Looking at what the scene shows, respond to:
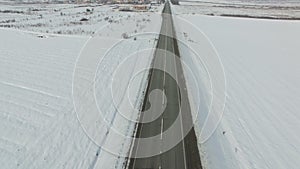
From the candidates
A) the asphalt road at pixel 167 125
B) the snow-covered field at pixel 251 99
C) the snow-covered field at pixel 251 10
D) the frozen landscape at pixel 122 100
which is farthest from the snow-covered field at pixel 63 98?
the snow-covered field at pixel 251 10

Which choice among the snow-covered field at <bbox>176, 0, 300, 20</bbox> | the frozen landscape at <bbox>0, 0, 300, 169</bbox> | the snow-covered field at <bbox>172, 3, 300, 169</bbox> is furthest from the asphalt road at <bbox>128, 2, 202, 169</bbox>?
the snow-covered field at <bbox>176, 0, 300, 20</bbox>

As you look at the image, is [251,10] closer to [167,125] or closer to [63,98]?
[63,98]

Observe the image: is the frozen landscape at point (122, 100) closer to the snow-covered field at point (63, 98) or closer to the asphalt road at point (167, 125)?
the snow-covered field at point (63, 98)

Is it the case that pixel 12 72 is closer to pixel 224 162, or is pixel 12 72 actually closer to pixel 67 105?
pixel 67 105

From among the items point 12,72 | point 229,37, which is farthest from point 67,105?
point 229,37

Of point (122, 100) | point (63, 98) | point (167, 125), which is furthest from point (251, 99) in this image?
point (63, 98)

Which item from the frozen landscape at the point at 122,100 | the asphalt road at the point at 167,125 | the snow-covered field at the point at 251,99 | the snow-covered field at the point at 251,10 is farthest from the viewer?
the snow-covered field at the point at 251,10
